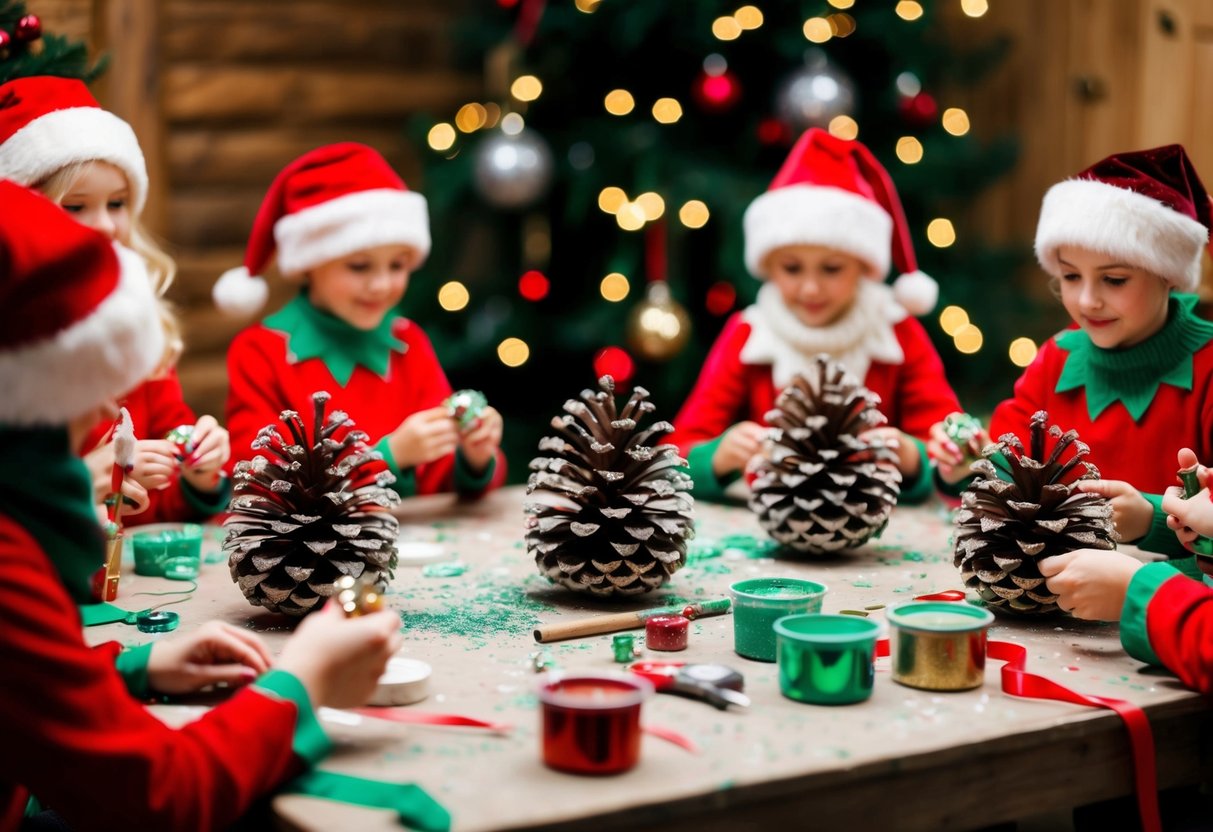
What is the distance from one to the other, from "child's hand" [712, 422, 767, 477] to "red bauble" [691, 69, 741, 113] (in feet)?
5.17

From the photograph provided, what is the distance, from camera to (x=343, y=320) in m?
2.65

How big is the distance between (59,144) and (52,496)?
123 cm

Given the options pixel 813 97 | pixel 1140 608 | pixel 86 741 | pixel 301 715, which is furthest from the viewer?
pixel 813 97

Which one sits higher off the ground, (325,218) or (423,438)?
Answer: (325,218)

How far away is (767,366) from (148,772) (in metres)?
1.90

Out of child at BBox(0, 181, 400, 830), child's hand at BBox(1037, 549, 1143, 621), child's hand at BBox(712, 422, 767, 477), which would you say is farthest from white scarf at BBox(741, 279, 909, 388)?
child at BBox(0, 181, 400, 830)

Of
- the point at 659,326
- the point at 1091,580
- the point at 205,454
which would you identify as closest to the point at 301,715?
the point at 1091,580

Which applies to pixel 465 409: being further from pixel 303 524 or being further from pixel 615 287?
pixel 615 287

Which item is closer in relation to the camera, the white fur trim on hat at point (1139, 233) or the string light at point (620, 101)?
the white fur trim on hat at point (1139, 233)

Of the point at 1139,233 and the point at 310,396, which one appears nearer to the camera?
the point at 1139,233

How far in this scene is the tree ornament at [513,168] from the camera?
3.75m

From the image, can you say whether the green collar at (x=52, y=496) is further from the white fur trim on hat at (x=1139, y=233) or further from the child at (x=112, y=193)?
the white fur trim on hat at (x=1139, y=233)

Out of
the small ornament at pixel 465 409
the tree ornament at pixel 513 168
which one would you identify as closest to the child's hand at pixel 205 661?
the small ornament at pixel 465 409

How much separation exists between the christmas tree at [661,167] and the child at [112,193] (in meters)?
1.53
